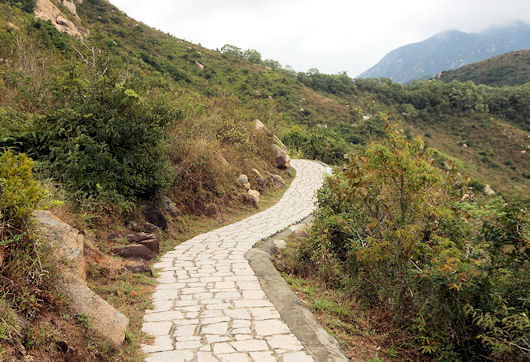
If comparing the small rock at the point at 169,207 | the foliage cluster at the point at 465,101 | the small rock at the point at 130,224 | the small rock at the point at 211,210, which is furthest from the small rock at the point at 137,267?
the foliage cluster at the point at 465,101

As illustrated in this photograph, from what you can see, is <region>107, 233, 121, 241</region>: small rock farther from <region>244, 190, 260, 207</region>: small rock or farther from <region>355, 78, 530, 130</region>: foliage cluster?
<region>355, 78, 530, 130</region>: foliage cluster

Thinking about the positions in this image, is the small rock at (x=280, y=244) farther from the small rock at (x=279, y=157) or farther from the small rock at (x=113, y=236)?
the small rock at (x=279, y=157)

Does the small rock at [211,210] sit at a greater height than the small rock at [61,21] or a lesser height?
lesser

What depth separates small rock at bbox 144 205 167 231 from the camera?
6.67 m

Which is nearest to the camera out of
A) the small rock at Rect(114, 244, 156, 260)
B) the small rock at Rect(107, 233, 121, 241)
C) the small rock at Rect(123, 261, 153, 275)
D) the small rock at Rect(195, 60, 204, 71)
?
the small rock at Rect(123, 261, 153, 275)

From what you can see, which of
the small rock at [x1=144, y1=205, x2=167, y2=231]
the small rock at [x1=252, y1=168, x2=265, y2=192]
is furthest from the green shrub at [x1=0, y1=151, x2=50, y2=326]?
the small rock at [x1=252, y1=168, x2=265, y2=192]

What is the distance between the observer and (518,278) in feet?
10.9

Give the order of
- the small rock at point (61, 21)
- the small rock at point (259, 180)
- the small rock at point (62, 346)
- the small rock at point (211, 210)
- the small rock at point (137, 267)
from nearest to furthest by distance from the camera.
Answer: the small rock at point (62, 346)
the small rock at point (137, 267)
the small rock at point (211, 210)
the small rock at point (259, 180)
the small rock at point (61, 21)

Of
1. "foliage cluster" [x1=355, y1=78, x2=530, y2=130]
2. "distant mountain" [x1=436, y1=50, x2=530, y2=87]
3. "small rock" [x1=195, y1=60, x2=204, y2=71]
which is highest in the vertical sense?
"distant mountain" [x1=436, y1=50, x2=530, y2=87]

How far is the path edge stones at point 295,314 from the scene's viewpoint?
311cm

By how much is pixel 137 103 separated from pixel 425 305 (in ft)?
19.1

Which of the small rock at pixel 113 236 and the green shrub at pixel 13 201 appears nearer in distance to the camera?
the green shrub at pixel 13 201

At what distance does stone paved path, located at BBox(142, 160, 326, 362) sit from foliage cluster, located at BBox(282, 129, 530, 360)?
1.46 m

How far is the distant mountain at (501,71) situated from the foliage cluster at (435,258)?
6679cm
